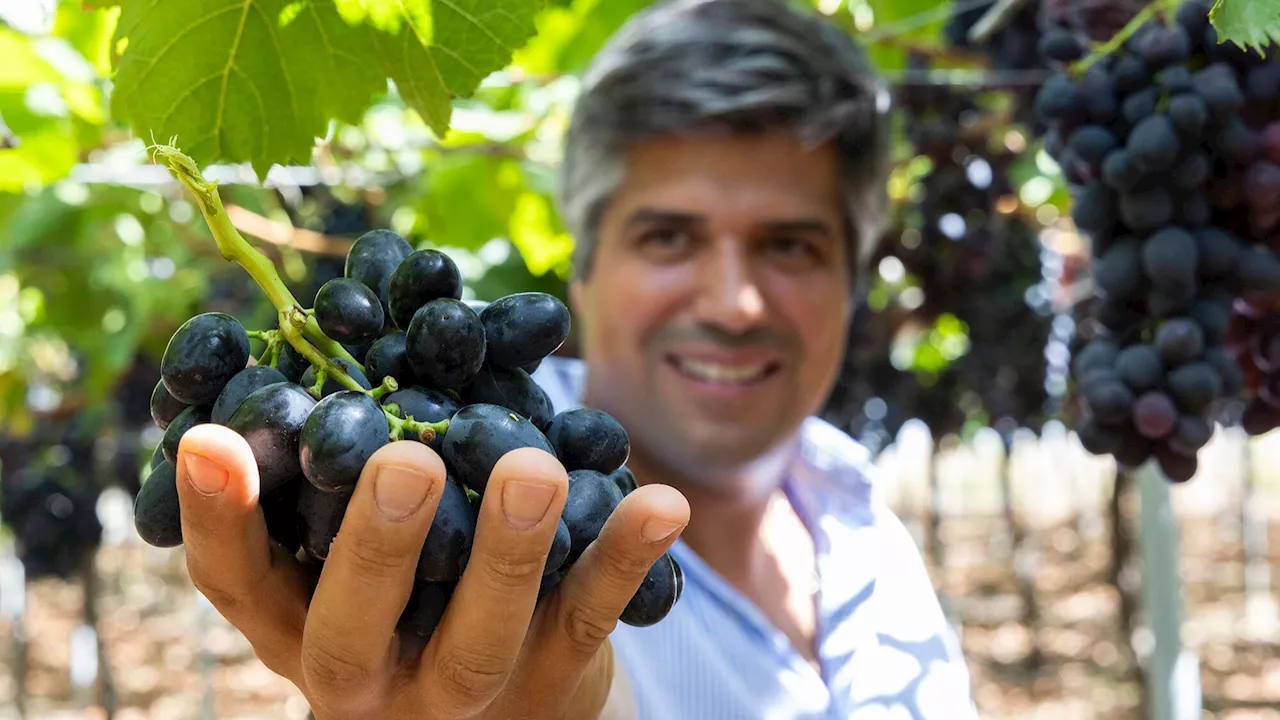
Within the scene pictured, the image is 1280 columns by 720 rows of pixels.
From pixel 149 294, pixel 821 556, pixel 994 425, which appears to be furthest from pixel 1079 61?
pixel 994 425

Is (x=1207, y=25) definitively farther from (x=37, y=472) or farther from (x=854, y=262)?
(x=37, y=472)

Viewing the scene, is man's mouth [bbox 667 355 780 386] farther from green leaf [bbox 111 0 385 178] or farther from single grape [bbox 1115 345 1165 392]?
green leaf [bbox 111 0 385 178]

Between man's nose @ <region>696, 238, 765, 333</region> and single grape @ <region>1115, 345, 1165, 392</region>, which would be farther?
man's nose @ <region>696, 238, 765, 333</region>

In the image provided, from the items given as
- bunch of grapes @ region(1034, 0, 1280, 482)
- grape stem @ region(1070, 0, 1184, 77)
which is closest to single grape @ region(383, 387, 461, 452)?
grape stem @ region(1070, 0, 1184, 77)

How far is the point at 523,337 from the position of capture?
0.78 metres

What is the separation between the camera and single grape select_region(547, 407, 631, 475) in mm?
784

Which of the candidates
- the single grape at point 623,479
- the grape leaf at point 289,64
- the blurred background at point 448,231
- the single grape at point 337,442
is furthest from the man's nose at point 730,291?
the single grape at point 337,442

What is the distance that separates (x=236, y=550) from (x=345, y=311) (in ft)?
0.56

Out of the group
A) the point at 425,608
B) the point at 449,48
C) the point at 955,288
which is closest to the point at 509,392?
the point at 425,608

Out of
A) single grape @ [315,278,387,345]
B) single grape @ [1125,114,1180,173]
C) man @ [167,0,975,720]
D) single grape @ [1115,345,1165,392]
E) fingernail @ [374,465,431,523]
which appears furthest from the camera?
man @ [167,0,975,720]

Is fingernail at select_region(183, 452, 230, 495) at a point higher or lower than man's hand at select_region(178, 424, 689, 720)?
higher

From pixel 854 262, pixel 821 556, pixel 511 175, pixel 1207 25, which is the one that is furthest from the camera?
pixel 511 175

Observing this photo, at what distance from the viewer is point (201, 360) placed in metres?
0.72

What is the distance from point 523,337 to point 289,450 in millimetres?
183
